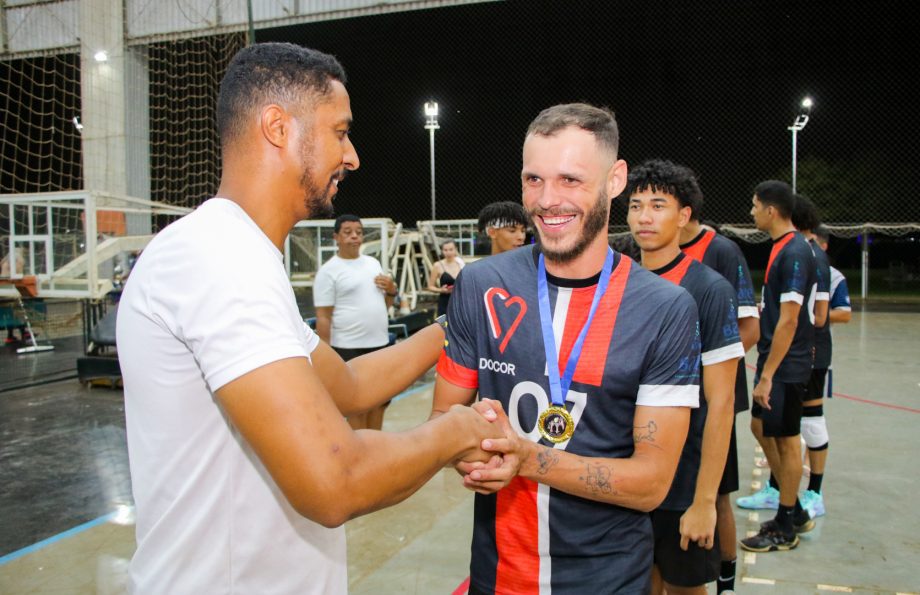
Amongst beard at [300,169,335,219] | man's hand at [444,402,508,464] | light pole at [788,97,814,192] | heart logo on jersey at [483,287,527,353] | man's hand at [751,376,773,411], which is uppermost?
light pole at [788,97,814,192]

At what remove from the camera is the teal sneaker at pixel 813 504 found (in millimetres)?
4285

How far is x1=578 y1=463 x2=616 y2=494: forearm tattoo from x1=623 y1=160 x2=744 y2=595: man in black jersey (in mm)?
974

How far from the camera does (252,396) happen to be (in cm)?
101

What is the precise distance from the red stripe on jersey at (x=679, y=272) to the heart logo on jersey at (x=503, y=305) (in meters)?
1.31

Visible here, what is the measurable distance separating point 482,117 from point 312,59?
23779 mm

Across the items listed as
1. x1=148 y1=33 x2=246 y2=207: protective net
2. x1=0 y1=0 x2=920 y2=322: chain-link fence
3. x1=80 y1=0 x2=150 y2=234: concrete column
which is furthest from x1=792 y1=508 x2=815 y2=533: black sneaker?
x1=0 y1=0 x2=920 y2=322: chain-link fence

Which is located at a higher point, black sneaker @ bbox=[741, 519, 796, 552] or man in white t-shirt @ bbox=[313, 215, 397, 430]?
man in white t-shirt @ bbox=[313, 215, 397, 430]

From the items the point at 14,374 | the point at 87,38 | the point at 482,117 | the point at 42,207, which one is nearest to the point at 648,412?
the point at 14,374

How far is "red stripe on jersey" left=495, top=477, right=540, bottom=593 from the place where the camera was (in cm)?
167

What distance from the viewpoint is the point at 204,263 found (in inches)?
42.9

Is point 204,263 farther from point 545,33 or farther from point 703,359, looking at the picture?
point 545,33

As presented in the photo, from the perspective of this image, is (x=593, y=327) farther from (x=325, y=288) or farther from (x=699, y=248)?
(x=325, y=288)

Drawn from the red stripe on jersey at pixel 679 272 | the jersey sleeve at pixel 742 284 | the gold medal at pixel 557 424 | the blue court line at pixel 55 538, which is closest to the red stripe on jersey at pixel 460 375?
the gold medal at pixel 557 424

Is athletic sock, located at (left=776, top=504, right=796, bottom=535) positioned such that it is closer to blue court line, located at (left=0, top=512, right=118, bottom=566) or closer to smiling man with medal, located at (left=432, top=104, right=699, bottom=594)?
smiling man with medal, located at (left=432, top=104, right=699, bottom=594)
